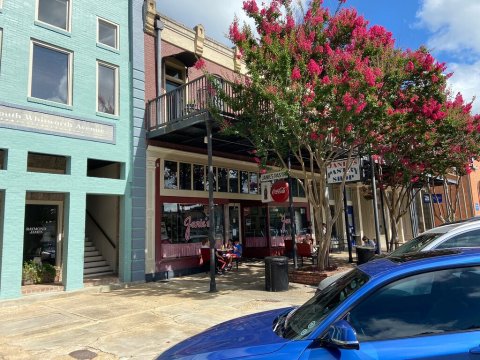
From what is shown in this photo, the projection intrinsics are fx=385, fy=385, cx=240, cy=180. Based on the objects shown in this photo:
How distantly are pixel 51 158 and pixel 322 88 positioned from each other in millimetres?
8743

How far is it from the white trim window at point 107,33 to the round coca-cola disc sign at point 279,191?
7.01m

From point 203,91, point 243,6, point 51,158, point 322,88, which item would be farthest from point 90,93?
point 322,88

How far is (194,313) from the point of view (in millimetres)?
8055

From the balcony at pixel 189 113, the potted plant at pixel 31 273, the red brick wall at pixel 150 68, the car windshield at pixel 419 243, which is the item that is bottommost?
the potted plant at pixel 31 273

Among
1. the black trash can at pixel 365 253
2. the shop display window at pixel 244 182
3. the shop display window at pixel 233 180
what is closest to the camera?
the black trash can at pixel 365 253

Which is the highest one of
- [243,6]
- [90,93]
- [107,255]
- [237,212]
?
[243,6]

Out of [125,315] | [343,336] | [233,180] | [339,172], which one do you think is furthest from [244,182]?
[343,336]

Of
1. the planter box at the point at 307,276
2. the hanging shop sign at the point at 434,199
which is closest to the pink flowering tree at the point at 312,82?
the planter box at the point at 307,276

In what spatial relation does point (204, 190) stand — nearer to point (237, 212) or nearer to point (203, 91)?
point (237, 212)

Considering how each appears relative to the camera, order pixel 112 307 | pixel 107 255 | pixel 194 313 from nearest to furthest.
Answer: pixel 194 313, pixel 112 307, pixel 107 255

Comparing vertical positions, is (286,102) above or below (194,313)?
above

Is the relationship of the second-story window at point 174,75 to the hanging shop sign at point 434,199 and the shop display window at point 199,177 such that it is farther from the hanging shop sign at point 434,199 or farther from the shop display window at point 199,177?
the hanging shop sign at point 434,199

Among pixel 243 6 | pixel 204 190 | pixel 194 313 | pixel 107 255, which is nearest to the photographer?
pixel 194 313

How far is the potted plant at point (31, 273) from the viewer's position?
10.7 meters
